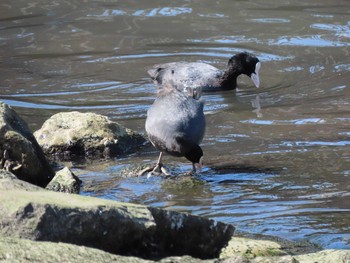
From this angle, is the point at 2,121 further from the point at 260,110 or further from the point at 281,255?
the point at 260,110

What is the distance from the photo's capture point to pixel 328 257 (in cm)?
527

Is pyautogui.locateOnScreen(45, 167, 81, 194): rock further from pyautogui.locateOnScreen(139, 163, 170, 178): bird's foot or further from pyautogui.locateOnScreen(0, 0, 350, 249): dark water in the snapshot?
pyautogui.locateOnScreen(139, 163, 170, 178): bird's foot

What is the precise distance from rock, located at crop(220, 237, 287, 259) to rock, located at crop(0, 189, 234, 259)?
0.33 feet

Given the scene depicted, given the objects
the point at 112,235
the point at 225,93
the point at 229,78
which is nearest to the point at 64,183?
the point at 112,235

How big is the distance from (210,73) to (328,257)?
749 centimetres

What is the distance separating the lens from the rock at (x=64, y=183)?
7.20 meters

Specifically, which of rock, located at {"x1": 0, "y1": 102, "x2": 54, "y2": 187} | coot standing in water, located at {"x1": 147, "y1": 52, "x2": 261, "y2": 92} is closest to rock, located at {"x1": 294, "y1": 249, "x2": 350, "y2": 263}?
rock, located at {"x1": 0, "y1": 102, "x2": 54, "y2": 187}

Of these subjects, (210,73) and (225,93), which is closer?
(225,93)

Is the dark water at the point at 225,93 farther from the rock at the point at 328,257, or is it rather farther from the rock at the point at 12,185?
the rock at the point at 12,185

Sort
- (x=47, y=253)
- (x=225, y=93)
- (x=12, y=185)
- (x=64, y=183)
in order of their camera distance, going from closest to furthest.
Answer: (x=47, y=253) → (x=12, y=185) → (x=64, y=183) → (x=225, y=93)

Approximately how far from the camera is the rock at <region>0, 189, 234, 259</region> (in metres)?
4.82

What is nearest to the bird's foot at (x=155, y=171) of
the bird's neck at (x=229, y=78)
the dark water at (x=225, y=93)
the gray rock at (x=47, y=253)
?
the dark water at (x=225, y=93)

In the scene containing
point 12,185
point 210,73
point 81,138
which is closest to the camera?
point 12,185

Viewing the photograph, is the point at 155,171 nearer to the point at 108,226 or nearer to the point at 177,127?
the point at 177,127
